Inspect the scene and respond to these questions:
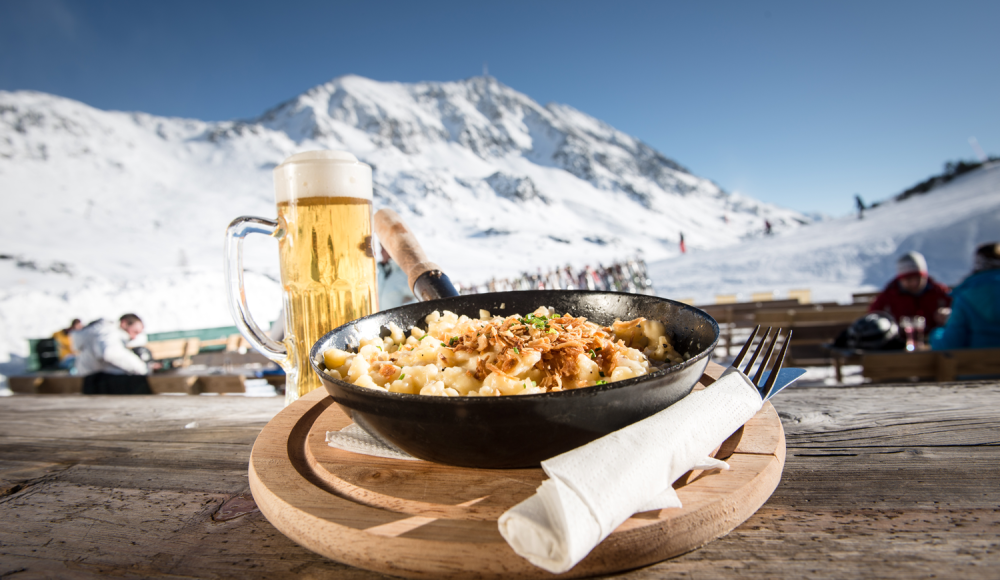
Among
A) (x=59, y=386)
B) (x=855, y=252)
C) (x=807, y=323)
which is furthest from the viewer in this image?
(x=855, y=252)

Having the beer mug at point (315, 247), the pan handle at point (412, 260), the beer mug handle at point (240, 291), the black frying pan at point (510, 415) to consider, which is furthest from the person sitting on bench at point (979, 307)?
the beer mug handle at point (240, 291)

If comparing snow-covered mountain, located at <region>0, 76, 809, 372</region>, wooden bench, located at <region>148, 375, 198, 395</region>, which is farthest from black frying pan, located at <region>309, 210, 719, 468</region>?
snow-covered mountain, located at <region>0, 76, 809, 372</region>

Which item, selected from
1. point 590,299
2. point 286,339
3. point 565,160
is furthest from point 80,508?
point 565,160

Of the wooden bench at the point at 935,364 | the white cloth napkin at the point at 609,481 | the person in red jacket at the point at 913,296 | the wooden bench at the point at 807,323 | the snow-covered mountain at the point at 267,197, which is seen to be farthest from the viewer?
the snow-covered mountain at the point at 267,197

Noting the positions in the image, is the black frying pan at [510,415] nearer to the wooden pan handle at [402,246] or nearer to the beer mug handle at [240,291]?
the beer mug handle at [240,291]

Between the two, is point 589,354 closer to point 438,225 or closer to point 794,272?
point 794,272

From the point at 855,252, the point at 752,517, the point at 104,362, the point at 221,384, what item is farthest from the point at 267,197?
the point at 752,517

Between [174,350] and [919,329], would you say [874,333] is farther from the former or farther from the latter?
[174,350]
